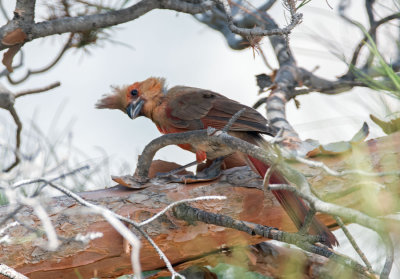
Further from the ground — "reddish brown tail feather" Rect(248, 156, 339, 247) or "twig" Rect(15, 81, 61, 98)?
"twig" Rect(15, 81, 61, 98)

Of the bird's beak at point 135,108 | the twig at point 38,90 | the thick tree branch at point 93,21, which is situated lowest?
the bird's beak at point 135,108

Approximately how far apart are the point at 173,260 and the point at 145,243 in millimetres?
165

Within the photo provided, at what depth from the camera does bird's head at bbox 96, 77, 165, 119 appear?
2.42 metres

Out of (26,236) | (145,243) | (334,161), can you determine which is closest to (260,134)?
(334,161)

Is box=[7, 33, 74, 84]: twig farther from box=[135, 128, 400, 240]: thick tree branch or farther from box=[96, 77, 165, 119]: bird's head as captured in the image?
box=[135, 128, 400, 240]: thick tree branch

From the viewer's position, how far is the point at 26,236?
165cm

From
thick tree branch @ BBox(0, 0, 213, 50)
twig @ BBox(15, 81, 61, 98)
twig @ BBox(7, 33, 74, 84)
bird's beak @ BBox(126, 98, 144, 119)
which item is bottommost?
bird's beak @ BBox(126, 98, 144, 119)

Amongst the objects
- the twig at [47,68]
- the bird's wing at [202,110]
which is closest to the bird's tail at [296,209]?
the bird's wing at [202,110]

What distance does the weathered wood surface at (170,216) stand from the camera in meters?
1.66

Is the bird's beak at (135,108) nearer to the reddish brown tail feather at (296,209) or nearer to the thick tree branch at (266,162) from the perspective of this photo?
the thick tree branch at (266,162)

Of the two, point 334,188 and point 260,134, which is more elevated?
point 260,134

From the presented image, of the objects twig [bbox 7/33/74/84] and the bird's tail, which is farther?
twig [bbox 7/33/74/84]

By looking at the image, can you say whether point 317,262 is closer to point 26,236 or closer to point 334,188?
point 334,188

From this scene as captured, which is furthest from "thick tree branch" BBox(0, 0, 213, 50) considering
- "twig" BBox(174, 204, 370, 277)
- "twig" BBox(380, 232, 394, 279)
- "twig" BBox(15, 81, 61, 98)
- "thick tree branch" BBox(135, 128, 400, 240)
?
"twig" BBox(380, 232, 394, 279)
